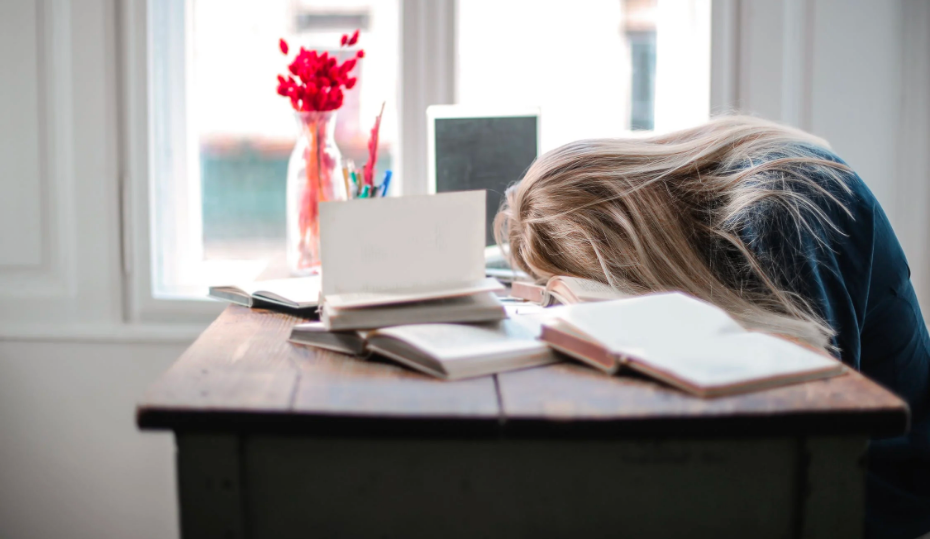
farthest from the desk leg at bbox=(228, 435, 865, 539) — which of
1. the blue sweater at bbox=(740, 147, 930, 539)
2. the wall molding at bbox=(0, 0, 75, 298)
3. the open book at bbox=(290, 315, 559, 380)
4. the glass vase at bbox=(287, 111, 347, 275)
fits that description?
the wall molding at bbox=(0, 0, 75, 298)

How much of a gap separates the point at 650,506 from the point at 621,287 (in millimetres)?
425

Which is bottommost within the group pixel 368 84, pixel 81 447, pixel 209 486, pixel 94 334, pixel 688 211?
pixel 81 447

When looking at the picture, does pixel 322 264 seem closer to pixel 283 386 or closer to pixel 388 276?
pixel 388 276

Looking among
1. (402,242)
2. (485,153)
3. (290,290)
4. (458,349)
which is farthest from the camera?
(485,153)

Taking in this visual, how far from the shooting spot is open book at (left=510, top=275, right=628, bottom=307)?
0.94 meters

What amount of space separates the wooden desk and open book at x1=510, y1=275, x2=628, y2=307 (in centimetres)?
30

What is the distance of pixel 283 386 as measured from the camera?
683 mm

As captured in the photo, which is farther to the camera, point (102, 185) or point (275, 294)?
point (102, 185)

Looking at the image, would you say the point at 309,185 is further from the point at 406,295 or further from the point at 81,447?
the point at 81,447

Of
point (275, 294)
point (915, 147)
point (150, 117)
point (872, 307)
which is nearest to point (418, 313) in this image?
point (275, 294)

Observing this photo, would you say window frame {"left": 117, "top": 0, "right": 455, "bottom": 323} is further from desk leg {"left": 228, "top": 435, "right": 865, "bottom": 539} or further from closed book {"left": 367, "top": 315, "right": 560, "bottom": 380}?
desk leg {"left": 228, "top": 435, "right": 865, "bottom": 539}

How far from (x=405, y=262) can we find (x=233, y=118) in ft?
4.19

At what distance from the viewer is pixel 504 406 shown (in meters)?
0.62

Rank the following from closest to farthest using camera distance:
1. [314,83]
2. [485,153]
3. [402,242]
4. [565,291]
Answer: [402,242], [565,291], [314,83], [485,153]
